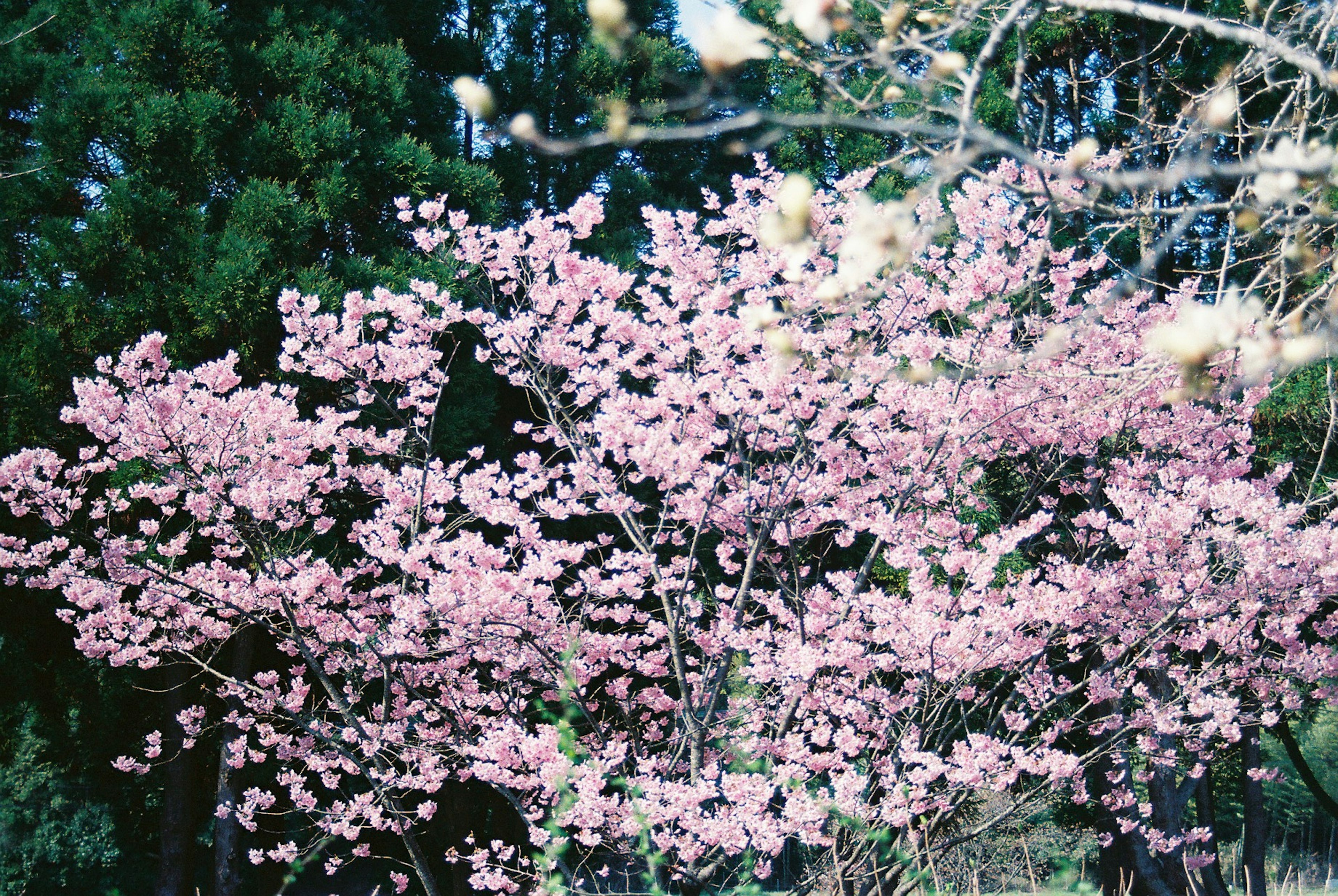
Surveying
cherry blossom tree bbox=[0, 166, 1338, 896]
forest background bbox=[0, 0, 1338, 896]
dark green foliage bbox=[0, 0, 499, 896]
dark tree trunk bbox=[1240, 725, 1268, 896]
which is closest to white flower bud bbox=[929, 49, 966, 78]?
cherry blossom tree bbox=[0, 166, 1338, 896]

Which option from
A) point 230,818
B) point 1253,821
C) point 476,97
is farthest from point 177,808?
point 1253,821

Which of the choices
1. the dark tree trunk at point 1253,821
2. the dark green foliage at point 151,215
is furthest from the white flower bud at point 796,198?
the dark tree trunk at point 1253,821

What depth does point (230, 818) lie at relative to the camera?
22.7ft

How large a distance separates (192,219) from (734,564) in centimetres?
479

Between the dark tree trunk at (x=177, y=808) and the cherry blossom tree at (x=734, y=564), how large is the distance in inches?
79.8

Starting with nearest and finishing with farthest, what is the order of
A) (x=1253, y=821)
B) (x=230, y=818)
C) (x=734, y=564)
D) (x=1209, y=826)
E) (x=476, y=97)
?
(x=476, y=97) < (x=734, y=564) < (x=230, y=818) < (x=1209, y=826) < (x=1253, y=821)

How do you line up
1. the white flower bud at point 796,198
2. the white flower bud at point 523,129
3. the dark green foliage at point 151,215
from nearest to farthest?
1. the white flower bud at point 796,198
2. the white flower bud at point 523,129
3. the dark green foliage at point 151,215

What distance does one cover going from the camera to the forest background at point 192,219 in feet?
22.2

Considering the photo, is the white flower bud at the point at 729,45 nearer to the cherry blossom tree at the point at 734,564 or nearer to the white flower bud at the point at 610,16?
the white flower bud at the point at 610,16

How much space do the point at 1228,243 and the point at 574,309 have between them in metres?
3.00

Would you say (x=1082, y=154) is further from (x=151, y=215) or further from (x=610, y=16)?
(x=151, y=215)

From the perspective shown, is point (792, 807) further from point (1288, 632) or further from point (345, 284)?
point (345, 284)

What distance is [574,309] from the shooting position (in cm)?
499

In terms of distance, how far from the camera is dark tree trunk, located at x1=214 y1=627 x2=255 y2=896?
6.88m
